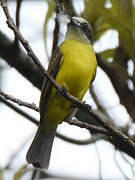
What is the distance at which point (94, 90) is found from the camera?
3.33 m

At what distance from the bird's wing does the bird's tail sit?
257 millimetres

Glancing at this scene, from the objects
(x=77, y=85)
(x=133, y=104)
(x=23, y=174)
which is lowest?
(x=23, y=174)

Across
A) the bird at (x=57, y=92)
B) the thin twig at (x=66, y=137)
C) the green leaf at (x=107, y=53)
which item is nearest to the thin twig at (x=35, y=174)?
the bird at (x=57, y=92)

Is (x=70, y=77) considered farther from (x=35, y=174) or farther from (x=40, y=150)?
(x=35, y=174)

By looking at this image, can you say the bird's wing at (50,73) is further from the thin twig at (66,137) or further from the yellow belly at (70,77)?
the thin twig at (66,137)

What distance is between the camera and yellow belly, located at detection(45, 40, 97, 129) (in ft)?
9.16

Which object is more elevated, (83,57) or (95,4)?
(95,4)

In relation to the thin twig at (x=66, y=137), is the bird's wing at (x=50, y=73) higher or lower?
higher

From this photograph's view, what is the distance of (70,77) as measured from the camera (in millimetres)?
2781

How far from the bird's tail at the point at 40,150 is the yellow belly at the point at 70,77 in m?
0.10

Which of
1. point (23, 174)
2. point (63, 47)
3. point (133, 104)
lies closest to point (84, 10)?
point (63, 47)

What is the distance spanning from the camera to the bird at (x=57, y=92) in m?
2.79

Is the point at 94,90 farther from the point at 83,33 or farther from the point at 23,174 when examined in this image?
Answer: the point at 23,174

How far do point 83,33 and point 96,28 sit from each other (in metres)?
0.17
